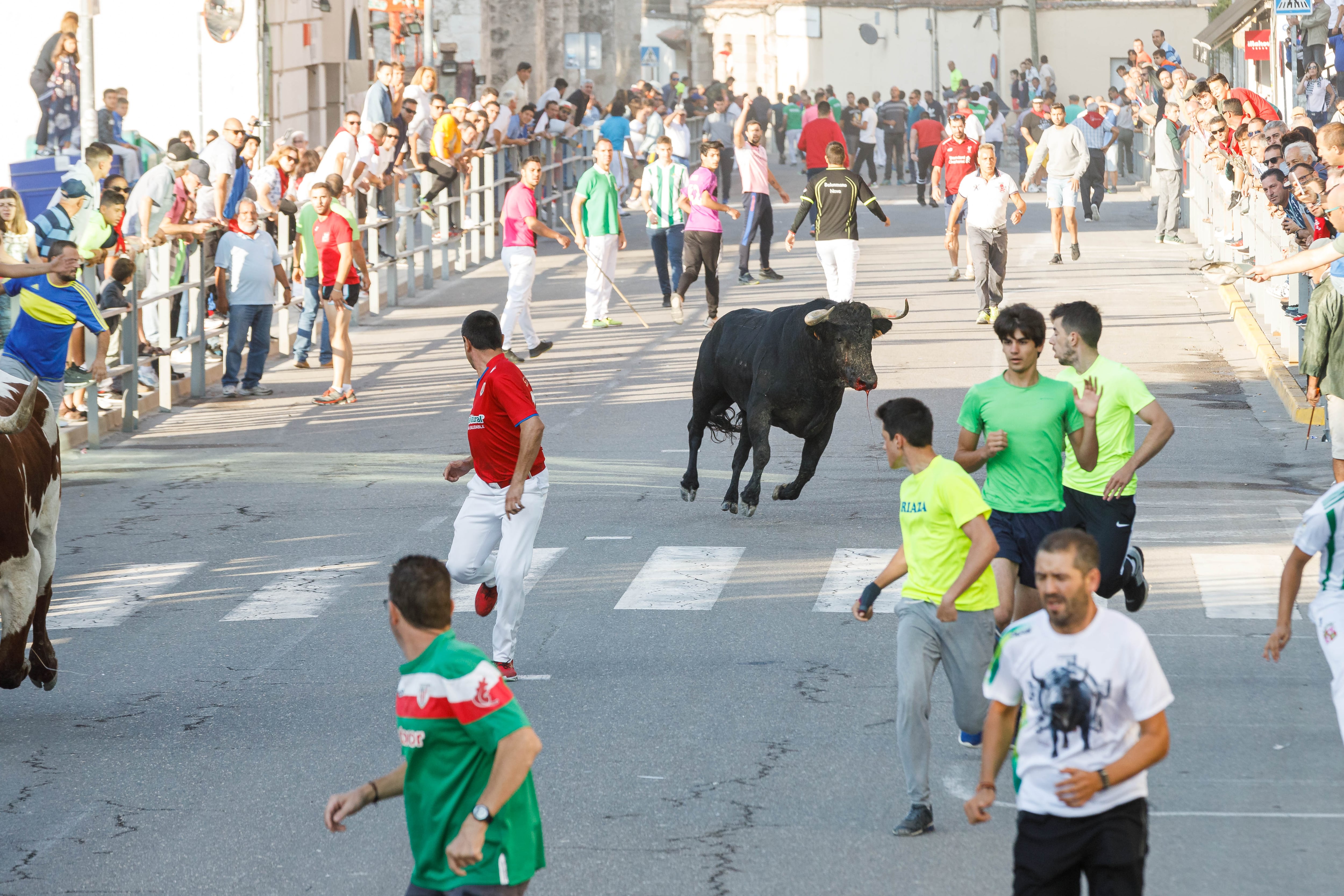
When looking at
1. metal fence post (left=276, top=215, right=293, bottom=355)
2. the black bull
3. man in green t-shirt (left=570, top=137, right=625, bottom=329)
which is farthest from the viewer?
man in green t-shirt (left=570, top=137, right=625, bottom=329)

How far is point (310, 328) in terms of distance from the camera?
20156 mm

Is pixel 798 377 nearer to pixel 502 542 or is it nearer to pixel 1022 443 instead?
pixel 502 542

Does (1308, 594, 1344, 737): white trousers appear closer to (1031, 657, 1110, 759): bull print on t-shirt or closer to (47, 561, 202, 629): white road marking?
(1031, 657, 1110, 759): bull print on t-shirt

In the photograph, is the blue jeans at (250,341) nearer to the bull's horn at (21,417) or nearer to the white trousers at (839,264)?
the white trousers at (839,264)

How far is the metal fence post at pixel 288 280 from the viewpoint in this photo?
68.2 feet

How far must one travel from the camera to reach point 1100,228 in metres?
32.8

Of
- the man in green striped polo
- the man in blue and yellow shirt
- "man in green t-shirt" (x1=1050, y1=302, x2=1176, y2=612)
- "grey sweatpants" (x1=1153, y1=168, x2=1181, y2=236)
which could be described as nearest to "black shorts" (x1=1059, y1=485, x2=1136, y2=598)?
"man in green t-shirt" (x1=1050, y1=302, x2=1176, y2=612)

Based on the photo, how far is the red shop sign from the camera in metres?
30.3

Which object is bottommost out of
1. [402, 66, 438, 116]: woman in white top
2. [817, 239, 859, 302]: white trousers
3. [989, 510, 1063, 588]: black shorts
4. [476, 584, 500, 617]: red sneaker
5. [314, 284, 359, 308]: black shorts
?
[476, 584, 500, 617]: red sneaker

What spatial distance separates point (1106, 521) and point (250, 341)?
12.0 m

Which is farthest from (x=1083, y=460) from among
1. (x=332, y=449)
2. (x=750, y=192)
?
(x=750, y=192)

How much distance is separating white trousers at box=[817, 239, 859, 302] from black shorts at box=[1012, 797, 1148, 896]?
16535 millimetres

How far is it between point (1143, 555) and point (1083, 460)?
142 inches

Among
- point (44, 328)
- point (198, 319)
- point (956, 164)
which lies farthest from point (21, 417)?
point (956, 164)
